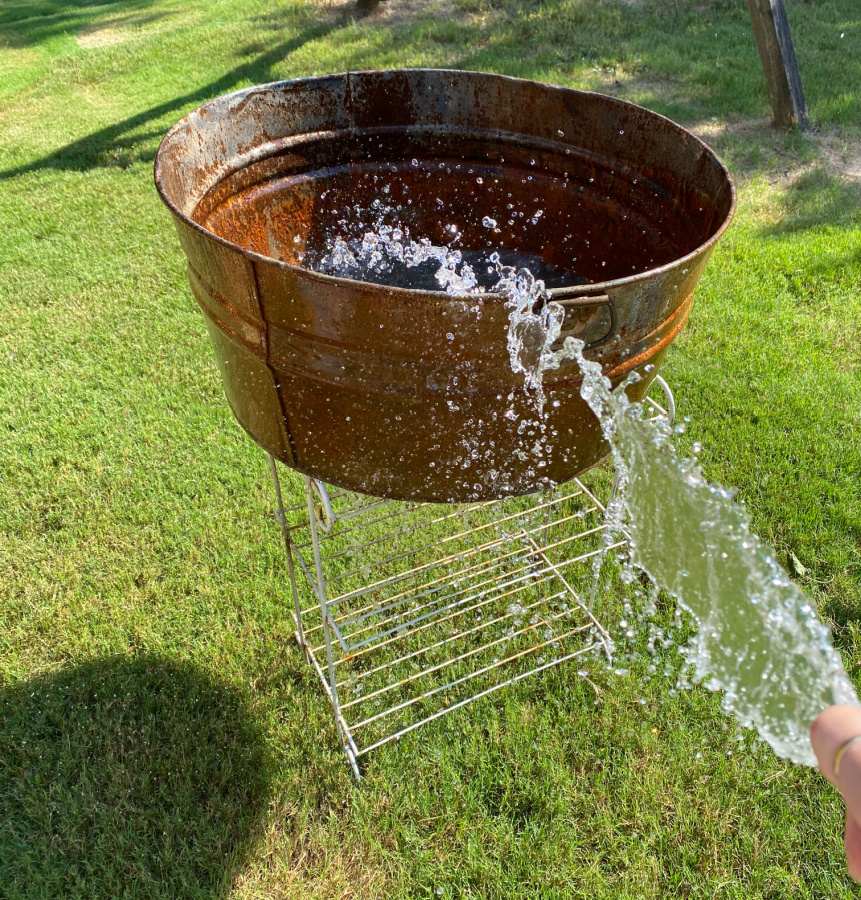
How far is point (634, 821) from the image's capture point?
211 centimetres

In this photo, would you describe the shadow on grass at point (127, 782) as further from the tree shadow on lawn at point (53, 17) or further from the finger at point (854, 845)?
the tree shadow on lawn at point (53, 17)

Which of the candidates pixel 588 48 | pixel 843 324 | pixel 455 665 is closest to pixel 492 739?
pixel 455 665

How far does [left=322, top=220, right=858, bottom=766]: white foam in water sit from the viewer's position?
1.23 meters

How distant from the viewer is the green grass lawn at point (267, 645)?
204 cm

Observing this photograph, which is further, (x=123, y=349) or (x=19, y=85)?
(x=19, y=85)

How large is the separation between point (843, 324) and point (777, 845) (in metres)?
2.75

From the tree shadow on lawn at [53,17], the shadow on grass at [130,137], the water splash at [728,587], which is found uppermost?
the tree shadow on lawn at [53,17]

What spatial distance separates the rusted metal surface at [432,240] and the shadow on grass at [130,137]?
409 centimetres

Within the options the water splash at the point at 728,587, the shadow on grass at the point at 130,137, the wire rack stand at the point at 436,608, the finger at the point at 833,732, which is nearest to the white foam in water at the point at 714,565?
the water splash at the point at 728,587

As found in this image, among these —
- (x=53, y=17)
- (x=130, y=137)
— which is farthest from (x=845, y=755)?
(x=53, y=17)

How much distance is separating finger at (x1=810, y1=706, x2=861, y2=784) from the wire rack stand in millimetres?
1180

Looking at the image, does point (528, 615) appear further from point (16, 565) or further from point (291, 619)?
point (16, 565)

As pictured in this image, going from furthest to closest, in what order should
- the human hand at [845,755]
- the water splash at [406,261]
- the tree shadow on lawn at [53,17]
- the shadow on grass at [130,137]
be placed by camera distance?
the tree shadow on lawn at [53,17] → the shadow on grass at [130,137] → the water splash at [406,261] → the human hand at [845,755]

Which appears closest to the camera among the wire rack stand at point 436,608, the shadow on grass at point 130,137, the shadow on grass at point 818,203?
the wire rack stand at point 436,608
